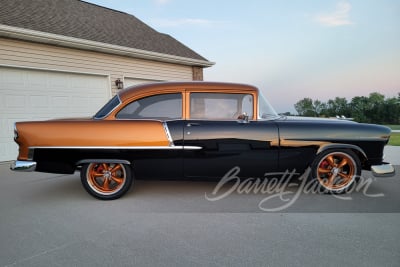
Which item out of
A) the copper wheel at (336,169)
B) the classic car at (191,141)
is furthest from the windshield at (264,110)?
the copper wheel at (336,169)

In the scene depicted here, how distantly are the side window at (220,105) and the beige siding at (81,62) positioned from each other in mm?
5177

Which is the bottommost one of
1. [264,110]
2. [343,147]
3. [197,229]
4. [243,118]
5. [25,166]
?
[197,229]

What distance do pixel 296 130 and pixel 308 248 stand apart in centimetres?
156

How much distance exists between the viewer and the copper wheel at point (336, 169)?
10.8 feet

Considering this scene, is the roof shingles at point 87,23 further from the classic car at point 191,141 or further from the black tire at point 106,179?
the black tire at point 106,179

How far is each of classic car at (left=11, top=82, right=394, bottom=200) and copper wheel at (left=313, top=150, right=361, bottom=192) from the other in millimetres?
12

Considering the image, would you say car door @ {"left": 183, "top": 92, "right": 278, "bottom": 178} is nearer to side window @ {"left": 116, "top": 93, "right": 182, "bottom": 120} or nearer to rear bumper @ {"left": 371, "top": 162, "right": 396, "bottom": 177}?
side window @ {"left": 116, "top": 93, "right": 182, "bottom": 120}

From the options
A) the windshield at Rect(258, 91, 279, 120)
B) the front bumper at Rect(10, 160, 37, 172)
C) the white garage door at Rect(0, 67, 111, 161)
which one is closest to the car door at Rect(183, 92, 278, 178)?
the windshield at Rect(258, 91, 279, 120)

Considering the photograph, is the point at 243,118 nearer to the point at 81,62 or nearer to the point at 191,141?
the point at 191,141

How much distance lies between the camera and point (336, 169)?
338cm

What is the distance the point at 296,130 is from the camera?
3232 mm

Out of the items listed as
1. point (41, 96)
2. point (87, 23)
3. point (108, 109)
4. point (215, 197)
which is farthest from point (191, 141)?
point (87, 23)

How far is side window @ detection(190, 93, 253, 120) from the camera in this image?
10.8 feet

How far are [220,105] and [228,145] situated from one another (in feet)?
1.89
